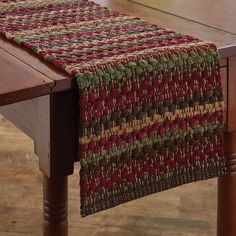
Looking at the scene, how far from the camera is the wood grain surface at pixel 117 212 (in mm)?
2127

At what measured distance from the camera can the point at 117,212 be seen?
224cm

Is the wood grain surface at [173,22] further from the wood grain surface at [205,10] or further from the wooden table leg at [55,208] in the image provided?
the wooden table leg at [55,208]

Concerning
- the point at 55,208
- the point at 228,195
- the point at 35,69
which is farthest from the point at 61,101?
the point at 228,195

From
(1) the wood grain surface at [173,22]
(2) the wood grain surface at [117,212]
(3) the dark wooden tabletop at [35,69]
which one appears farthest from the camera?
→ (2) the wood grain surface at [117,212]

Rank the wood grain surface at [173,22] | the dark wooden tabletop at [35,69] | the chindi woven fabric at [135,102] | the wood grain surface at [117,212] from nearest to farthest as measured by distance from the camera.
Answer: the dark wooden tabletop at [35,69] → the chindi woven fabric at [135,102] → the wood grain surface at [173,22] → the wood grain surface at [117,212]

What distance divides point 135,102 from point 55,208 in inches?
15.9

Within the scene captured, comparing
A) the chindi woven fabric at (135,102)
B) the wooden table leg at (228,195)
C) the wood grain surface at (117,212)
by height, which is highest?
the chindi woven fabric at (135,102)

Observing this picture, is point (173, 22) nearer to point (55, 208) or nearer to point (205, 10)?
point (205, 10)

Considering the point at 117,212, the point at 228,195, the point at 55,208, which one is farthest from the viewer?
the point at 117,212

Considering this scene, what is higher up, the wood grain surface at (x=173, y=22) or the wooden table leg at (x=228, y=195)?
the wood grain surface at (x=173, y=22)

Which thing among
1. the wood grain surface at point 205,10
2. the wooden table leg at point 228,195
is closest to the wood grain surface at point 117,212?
the wooden table leg at point 228,195

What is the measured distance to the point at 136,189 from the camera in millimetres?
1317

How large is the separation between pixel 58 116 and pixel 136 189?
0.73 feet

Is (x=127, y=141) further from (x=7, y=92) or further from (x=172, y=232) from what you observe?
(x=172, y=232)
